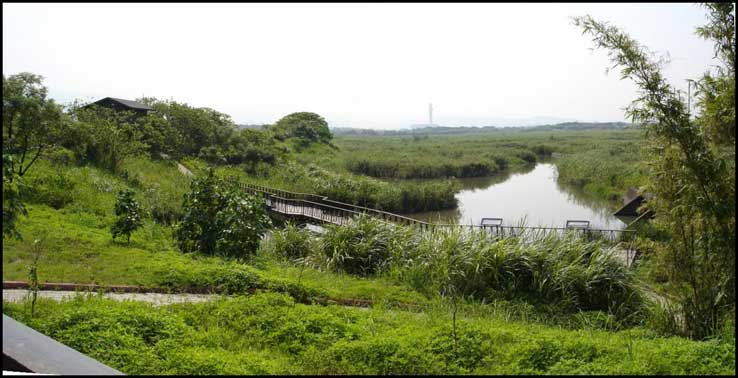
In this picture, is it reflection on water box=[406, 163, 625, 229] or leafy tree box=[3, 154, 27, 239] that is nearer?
leafy tree box=[3, 154, 27, 239]

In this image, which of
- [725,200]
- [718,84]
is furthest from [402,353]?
[718,84]

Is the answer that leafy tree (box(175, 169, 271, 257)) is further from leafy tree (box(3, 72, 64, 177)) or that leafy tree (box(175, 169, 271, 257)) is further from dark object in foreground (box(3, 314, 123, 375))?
dark object in foreground (box(3, 314, 123, 375))

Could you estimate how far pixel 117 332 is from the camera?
15.1 ft

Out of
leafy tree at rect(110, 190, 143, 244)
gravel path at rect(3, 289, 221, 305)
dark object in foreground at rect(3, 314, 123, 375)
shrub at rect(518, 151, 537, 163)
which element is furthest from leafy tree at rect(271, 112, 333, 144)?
dark object in foreground at rect(3, 314, 123, 375)

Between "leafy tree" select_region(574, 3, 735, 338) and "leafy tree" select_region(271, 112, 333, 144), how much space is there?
3896 centimetres

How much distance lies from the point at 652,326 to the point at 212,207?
7.49 m

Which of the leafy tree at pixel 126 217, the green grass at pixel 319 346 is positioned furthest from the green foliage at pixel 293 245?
the green grass at pixel 319 346

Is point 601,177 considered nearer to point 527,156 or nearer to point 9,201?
point 527,156

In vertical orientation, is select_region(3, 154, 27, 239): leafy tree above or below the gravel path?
above

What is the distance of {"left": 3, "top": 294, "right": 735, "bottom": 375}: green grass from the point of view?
4016 millimetres

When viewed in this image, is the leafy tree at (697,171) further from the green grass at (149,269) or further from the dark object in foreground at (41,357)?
the dark object in foreground at (41,357)

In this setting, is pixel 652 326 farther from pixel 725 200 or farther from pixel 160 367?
pixel 160 367

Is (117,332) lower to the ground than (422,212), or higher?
higher

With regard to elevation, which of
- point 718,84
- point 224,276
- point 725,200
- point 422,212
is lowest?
point 422,212
